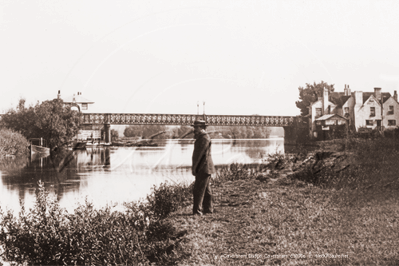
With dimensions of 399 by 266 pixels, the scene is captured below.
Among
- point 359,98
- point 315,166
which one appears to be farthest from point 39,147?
point 315,166

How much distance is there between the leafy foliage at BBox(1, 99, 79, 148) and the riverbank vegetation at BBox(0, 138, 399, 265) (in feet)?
204

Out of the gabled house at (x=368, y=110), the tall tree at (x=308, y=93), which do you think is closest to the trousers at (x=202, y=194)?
the gabled house at (x=368, y=110)

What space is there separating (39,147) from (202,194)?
62339 millimetres

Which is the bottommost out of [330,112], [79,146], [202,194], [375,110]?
[202,194]

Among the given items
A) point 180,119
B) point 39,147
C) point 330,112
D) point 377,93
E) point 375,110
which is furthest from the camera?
point 180,119

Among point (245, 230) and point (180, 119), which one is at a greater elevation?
point (180, 119)

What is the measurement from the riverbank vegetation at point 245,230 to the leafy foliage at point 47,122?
204 ft

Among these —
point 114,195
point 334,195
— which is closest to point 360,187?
point 334,195

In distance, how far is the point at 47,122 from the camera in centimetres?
7181

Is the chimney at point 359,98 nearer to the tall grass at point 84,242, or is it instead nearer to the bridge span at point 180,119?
the tall grass at point 84,242

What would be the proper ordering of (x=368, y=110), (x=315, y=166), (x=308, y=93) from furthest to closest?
1. (x=308, y=93)
2. (x=368, y=110)
3. (x=315, y=166)

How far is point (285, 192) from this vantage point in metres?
13.3

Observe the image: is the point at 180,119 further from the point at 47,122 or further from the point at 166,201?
the point at 166,201

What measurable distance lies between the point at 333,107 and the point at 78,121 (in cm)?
5173
